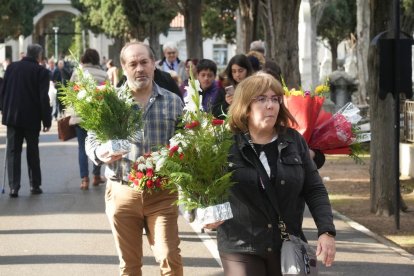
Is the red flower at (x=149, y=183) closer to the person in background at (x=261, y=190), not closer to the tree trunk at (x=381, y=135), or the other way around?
the person in background at (x=261, y=190)

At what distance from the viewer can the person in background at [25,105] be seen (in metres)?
14.3

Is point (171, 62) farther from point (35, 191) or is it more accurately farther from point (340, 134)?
point (340, 134)

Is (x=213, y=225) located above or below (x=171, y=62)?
below

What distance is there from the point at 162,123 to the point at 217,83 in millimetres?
4707

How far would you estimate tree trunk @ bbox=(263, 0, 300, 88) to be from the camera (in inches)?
836

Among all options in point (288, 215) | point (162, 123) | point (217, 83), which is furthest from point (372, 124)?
point (288, 215)

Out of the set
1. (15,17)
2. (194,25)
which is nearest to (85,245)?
(194,25)

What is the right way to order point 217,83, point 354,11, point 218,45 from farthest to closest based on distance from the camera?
1. point 218,45
2. point 354,11
3. point 217,83

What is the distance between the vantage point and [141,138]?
253 inches

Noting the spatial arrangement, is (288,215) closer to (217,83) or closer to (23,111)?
(217,83)

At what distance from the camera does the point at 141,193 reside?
6367 mm

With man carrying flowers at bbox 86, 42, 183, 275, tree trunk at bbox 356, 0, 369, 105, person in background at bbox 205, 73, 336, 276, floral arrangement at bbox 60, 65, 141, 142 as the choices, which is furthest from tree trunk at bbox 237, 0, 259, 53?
person in background at bbox 205, 73, 336, 276

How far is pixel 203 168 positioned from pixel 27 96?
9655mm

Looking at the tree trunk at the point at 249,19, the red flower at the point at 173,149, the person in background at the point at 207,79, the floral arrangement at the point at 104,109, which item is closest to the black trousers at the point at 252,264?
the red flower at the point at 173,149
